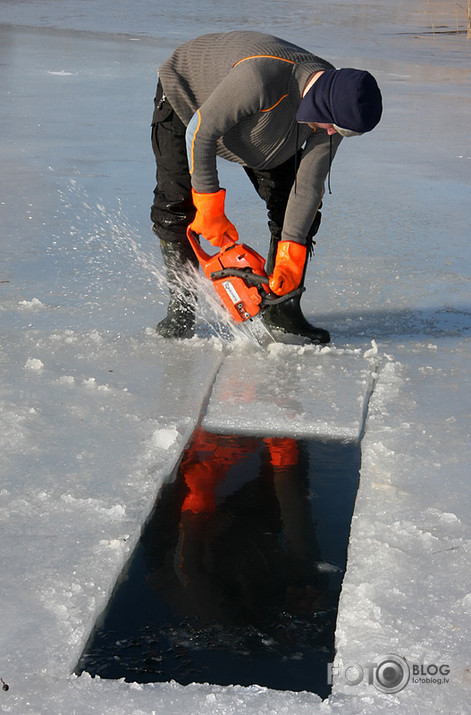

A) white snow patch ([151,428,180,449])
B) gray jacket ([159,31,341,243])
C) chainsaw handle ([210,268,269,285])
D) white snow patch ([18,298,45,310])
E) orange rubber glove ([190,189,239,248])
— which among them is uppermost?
gray jacket ([159,31,341,243])

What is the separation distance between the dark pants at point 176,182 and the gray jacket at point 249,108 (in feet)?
0.34

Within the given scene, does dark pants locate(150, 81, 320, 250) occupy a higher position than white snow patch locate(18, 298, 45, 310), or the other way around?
dark pants locate(150, 81, 320, 250)

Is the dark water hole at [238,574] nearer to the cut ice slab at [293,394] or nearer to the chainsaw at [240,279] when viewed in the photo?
the cut ice slab at [293,394]

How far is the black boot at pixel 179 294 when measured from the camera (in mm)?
3074

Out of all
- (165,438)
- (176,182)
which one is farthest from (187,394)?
(176,182)

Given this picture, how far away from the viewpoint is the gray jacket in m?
2.53

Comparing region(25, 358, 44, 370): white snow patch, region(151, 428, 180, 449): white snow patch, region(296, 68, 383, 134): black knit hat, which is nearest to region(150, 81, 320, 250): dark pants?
region(296, 68, 383, 134): black knit hat

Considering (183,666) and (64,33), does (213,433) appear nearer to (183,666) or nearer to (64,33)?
(183,666)

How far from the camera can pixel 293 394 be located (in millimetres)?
2678

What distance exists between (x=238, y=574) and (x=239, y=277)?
1144mm

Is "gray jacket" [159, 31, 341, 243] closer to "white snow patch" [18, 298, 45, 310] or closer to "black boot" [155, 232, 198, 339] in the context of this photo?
"black boot" [155, 232, 198, 339]

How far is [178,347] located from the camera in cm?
299

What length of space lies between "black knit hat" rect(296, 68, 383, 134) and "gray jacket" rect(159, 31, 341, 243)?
0.14m

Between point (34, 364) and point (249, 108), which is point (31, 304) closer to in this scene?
point (34, 364)
